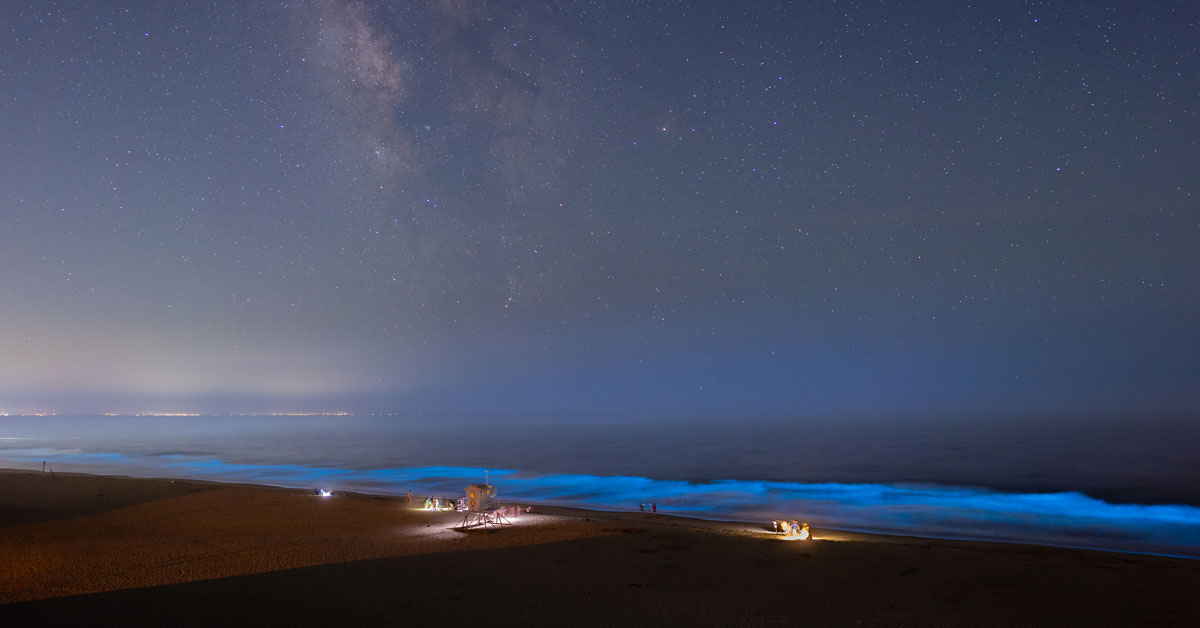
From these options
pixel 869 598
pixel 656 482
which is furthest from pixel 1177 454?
pixel 869 598

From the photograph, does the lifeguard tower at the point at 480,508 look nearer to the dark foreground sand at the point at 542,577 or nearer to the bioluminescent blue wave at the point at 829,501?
the dark foreground sand at the point at 542,577

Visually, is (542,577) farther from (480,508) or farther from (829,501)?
(829,501)

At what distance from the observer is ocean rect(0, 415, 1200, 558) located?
24.8m

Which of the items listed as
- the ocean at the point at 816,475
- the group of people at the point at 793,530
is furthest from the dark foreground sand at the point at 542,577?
the ocean at the point at 816,475

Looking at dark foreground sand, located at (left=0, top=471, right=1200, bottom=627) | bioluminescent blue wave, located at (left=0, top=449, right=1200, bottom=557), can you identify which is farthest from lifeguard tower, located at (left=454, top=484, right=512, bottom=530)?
bioluminescent blue wave, located at (left=0, top=449, right=1200, bottom=557)

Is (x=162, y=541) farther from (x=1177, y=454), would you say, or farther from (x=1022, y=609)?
(x=1177, y=454)

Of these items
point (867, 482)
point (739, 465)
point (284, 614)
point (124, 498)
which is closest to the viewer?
point (284, 614)

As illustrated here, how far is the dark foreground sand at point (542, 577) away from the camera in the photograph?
388 inches

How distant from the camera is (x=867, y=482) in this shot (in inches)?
1538

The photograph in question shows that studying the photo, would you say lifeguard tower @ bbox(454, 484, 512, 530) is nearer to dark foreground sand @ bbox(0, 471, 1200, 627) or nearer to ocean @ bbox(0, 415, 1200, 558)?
dark foreground sand @ bbox(0, 471, 1200, 627)

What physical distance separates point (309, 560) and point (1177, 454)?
6218 centimetres

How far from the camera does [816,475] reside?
140 feet

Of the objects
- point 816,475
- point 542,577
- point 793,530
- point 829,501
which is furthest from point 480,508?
point 816,475

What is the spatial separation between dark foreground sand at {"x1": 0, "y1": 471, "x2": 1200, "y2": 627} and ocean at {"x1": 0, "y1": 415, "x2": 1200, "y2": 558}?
792 centimetres
